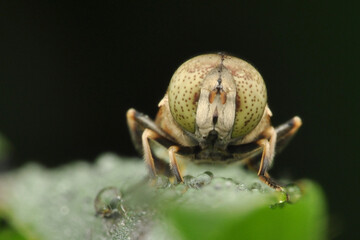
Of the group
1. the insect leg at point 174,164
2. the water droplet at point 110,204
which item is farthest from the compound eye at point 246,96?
the water droplet at point 110,204

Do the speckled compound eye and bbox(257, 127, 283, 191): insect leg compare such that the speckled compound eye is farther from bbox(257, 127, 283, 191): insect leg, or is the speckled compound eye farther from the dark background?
the dark background

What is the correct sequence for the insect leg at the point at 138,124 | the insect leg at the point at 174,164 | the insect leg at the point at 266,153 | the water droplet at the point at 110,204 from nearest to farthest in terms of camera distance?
the water droplet at the point at 110,204, the insect leg at the point at 174,164, the insect leg at the point at 266,153, the insect leg at the point at 138,124

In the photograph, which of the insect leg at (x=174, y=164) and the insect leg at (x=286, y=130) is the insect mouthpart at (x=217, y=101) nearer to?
the insect leg at (x=174, y=164)

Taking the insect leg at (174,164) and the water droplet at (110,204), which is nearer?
the water droplet at (110,204)

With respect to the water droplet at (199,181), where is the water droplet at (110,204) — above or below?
below

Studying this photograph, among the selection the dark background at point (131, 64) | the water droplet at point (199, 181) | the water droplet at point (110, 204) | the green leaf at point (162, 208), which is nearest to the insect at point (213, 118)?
A: the green leaf at point (162, 208)

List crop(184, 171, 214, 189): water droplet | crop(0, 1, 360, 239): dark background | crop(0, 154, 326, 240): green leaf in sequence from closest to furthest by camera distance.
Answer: crop(0, 154, 326, 240): green leaf, crop(184, 171, 214, 189): water droplet, crop(0, 1, 360, 239): dark background

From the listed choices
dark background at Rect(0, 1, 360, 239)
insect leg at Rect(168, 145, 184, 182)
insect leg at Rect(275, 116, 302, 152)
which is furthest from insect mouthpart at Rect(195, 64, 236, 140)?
dark background at Rect(0, 1, 360, 239)

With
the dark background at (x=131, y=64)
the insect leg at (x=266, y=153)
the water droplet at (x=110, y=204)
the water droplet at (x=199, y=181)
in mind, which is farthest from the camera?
the dark background at (x=131, y=64)
